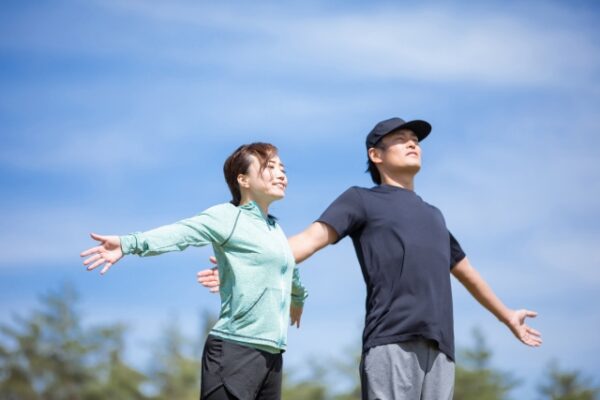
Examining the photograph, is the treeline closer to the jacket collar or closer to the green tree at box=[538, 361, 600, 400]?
the green tree at box=[538, 361, 600, 400]

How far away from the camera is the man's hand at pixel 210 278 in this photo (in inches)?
204

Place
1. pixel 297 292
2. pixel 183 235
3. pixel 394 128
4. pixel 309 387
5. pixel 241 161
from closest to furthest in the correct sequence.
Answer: pixel 183 235 < pixel 241 161 < pixel 297 292 < pixel 394 128 < pixel 309 387

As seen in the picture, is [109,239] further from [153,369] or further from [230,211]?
[153,369]

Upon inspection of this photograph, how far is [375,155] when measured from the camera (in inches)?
227

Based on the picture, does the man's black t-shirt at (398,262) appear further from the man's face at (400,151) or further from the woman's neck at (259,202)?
the woman's neck at (259,202)

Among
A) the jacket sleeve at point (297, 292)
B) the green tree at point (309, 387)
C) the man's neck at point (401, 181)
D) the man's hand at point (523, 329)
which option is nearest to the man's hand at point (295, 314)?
the jacket sleeve at point (297, 292)

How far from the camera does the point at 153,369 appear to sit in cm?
3416

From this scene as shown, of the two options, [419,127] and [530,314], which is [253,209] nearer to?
[419,127]

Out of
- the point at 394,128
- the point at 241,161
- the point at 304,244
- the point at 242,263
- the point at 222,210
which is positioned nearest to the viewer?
the point at 242,263

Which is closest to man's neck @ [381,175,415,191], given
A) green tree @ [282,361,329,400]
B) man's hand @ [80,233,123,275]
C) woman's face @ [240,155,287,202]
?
woman's face @ [240,155,287,202]

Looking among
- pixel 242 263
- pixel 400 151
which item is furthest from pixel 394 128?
pixel 242 263

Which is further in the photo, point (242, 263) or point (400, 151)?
point (400, 151)

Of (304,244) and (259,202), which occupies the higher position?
(259,202)

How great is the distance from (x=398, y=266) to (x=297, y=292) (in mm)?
742
